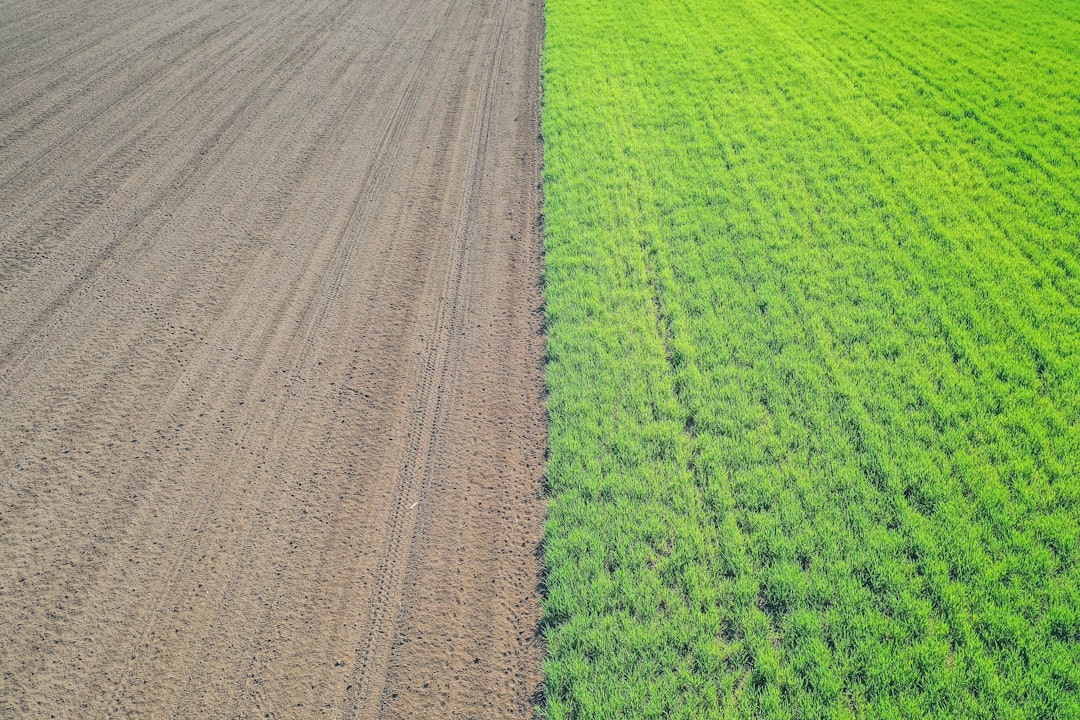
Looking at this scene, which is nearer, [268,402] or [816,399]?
[816,399]

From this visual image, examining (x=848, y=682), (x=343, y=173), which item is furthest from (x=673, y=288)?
(x=343, y=173)

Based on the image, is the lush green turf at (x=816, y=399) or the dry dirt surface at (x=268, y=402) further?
the dry dirt surface at (x=268, y=402)

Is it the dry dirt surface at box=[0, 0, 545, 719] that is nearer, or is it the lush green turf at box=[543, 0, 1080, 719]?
the lush green turf at box=[543, 0, 1080, 719]

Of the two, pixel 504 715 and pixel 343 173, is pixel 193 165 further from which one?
pixel 504 715
